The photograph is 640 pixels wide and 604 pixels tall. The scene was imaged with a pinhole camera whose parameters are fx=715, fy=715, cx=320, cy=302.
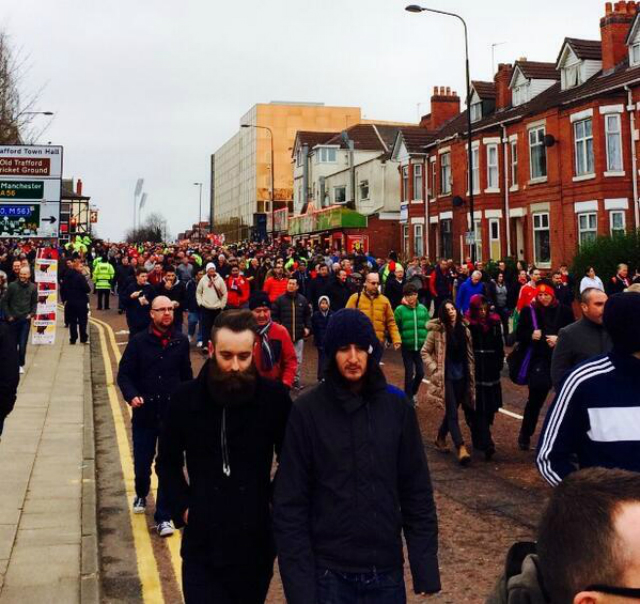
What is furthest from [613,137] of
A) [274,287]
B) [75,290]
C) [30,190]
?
[30,190]

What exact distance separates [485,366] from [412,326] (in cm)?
267

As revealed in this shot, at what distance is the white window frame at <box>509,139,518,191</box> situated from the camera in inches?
1334

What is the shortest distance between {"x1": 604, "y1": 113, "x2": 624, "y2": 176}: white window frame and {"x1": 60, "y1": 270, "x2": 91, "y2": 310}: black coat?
2038 cm

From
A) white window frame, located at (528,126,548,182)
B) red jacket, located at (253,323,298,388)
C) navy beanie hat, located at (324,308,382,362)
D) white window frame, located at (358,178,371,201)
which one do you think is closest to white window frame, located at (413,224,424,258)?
white window frame, located at (358,178,371,201)

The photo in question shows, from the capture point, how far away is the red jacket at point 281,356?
23.6 feet

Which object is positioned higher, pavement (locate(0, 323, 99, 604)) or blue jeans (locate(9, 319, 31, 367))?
blue jeans (locate(9, 319, 31, 367))

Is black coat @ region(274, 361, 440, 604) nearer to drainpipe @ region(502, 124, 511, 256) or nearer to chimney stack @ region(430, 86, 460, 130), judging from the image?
drainpipe @ region(502, 124, 511, 256)

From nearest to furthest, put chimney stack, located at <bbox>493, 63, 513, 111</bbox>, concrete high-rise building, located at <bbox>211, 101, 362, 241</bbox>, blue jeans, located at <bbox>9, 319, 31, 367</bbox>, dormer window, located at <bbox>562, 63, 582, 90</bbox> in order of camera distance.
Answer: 1. blue jeans, located at <bbox>9, 319, 31, 367</bbox>
2. dormer window, located at <bbox>562, 63, 582, 90</bbox>
3. chimney stack, located at <bbox>493, 63, 513, 111</bbox>
4. concrete high-rise building, located at <bbox>211, 101, 362, 241</bbox>

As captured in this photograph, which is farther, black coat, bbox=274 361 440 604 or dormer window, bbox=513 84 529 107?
dormer window, bbox=513 84 529 107

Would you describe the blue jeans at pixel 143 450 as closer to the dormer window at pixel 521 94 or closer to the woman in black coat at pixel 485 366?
the woman in black coat at pixel 485 366

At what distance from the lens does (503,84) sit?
121 ft

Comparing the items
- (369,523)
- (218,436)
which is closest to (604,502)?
(369,523)

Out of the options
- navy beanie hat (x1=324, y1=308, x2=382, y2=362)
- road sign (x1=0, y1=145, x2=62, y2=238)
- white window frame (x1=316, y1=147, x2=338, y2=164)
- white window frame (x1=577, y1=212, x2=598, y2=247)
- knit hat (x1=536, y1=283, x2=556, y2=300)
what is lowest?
navy beanie hat (x1=324, y1=308, x2=382, y2=362)

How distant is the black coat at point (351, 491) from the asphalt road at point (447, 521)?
1979 millimetres
